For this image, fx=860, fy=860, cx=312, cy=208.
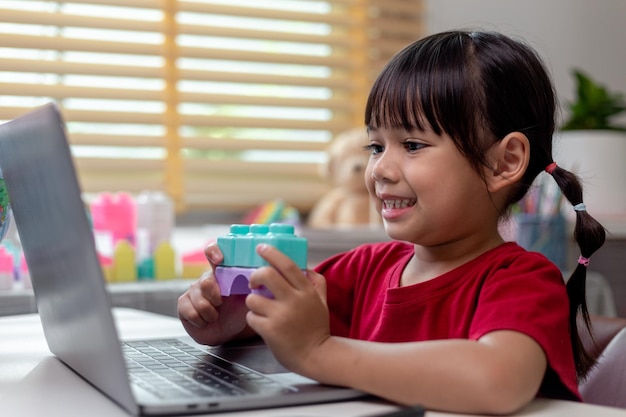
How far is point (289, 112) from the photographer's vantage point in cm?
259

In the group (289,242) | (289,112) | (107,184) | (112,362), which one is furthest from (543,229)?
(112,362)

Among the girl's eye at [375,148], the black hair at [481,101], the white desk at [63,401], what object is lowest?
the white desk at [63,401]

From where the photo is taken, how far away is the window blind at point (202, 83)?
7.36 ft

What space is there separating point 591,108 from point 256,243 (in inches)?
78.1

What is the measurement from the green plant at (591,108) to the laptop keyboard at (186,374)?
6.07 feet

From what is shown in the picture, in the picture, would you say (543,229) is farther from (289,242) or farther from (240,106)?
(289,242)

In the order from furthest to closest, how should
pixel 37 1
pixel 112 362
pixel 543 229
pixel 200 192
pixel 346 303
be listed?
pixel 200 192 < pixel 37 1 < pixel 543 229 < pixel 346 303 < pixel 112 362

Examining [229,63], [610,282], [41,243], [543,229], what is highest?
[229,63]

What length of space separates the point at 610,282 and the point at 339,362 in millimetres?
1731

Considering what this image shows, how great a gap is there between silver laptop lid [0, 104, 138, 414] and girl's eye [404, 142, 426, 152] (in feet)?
1.20

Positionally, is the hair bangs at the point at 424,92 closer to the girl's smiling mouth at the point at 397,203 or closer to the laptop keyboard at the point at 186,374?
the girl's smiling mouth at the point at 397,203

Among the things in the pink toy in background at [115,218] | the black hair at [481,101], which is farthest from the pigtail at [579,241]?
the pink toy in background at [115,218]

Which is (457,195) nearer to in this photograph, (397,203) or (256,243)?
(397,203)

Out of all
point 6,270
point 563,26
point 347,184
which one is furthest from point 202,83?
point 563,26
